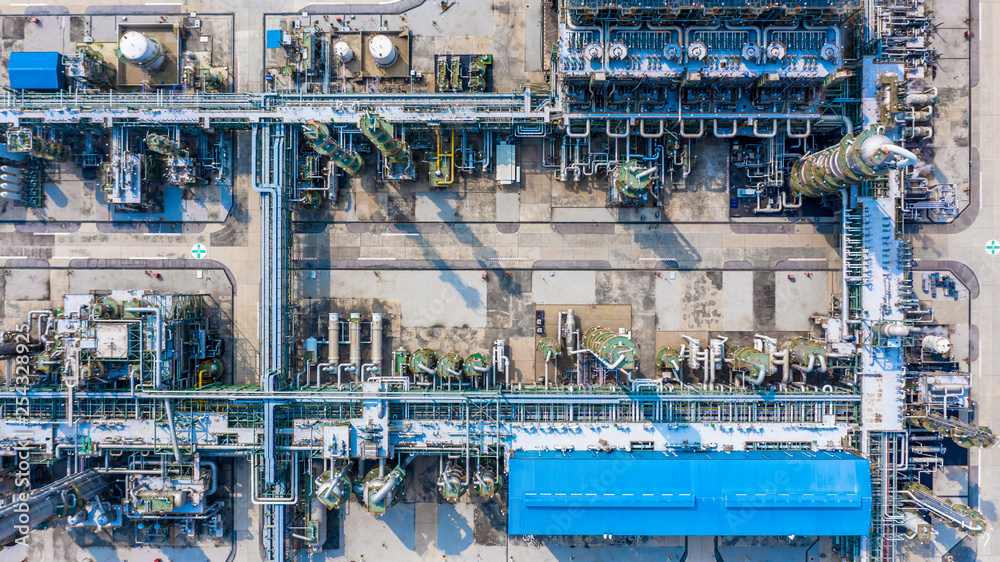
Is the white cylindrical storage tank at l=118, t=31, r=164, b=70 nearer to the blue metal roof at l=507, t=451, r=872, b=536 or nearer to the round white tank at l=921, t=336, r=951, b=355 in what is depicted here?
the blue metal roof at l=507, t=451, r=872, b=536

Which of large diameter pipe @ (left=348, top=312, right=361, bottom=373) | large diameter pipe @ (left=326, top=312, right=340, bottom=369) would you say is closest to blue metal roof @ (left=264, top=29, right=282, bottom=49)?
large diameter pipe @ (left=326, top=312, right=340, bottom=369)

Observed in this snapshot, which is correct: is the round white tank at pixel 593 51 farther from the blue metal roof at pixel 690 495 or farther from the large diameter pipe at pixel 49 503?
the large diameter pipe at pixel 49 503

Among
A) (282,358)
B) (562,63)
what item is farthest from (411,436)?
(562,63)

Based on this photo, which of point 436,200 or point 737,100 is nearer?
point 737,100

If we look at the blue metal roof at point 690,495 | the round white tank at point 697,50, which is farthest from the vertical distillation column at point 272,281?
the round white tank at point 697,50

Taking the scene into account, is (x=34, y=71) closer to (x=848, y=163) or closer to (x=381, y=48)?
(x=381, y=48)

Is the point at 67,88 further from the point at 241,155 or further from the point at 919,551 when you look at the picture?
the point at 919,551
